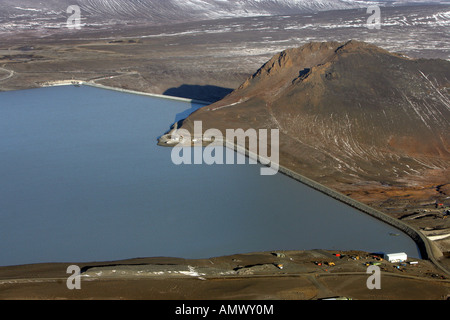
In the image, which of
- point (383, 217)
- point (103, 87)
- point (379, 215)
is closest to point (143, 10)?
point (103, 87)

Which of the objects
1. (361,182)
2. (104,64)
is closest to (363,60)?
(361,182)

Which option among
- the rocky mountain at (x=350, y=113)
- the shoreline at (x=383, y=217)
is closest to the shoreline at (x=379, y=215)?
the shoreline at (x=383, y=217)

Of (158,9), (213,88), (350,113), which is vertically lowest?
(350,113)

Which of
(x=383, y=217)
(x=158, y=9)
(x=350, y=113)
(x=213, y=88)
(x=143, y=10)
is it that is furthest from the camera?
(x=158, y=9)

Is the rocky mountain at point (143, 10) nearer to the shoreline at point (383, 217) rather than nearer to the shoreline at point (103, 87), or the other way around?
the shoreline at point (103, 87)

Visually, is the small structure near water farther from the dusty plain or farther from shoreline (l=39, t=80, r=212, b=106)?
shoreline (l=39, t=80, r=212, b=106)

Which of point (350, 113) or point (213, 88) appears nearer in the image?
point (350, 113)

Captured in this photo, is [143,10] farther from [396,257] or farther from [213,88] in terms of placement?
[396,257]

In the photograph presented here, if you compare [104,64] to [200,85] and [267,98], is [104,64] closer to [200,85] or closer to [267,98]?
[200,85]
